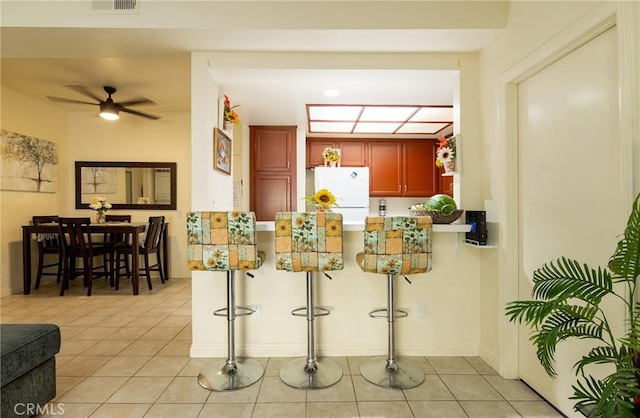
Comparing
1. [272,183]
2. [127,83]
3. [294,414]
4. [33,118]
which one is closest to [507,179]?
[294,414]

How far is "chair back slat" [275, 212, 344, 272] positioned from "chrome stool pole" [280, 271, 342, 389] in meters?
0.18

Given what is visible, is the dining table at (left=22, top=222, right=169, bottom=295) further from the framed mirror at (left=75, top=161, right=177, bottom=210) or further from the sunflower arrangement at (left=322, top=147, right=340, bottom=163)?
the sunflower arrangement at (left=322, top=147, right=340, bottom=163)

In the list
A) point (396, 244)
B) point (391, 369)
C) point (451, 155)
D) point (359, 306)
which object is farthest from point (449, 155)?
point (391, 369)

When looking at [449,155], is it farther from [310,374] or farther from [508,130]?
[310,374]

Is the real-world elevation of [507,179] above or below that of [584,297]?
above

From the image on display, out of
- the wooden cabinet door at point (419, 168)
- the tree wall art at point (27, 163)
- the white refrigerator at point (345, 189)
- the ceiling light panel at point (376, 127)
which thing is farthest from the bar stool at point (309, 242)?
the tree wall art at point (27, 163)

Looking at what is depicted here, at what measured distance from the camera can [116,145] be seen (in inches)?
185

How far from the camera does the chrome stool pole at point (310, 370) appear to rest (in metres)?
1.95

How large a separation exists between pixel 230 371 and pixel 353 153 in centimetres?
353

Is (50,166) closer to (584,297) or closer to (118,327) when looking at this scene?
(118,327)

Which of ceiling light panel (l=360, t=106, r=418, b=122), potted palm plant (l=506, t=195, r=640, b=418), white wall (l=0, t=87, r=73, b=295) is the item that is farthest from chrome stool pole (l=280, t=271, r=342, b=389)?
white wall (l=0, t=87, r=73, b=295)

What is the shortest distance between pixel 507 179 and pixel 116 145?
505cm

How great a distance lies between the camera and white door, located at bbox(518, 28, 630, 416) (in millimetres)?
1380

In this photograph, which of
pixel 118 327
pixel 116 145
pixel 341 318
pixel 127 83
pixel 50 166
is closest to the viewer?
pixel 341 318
